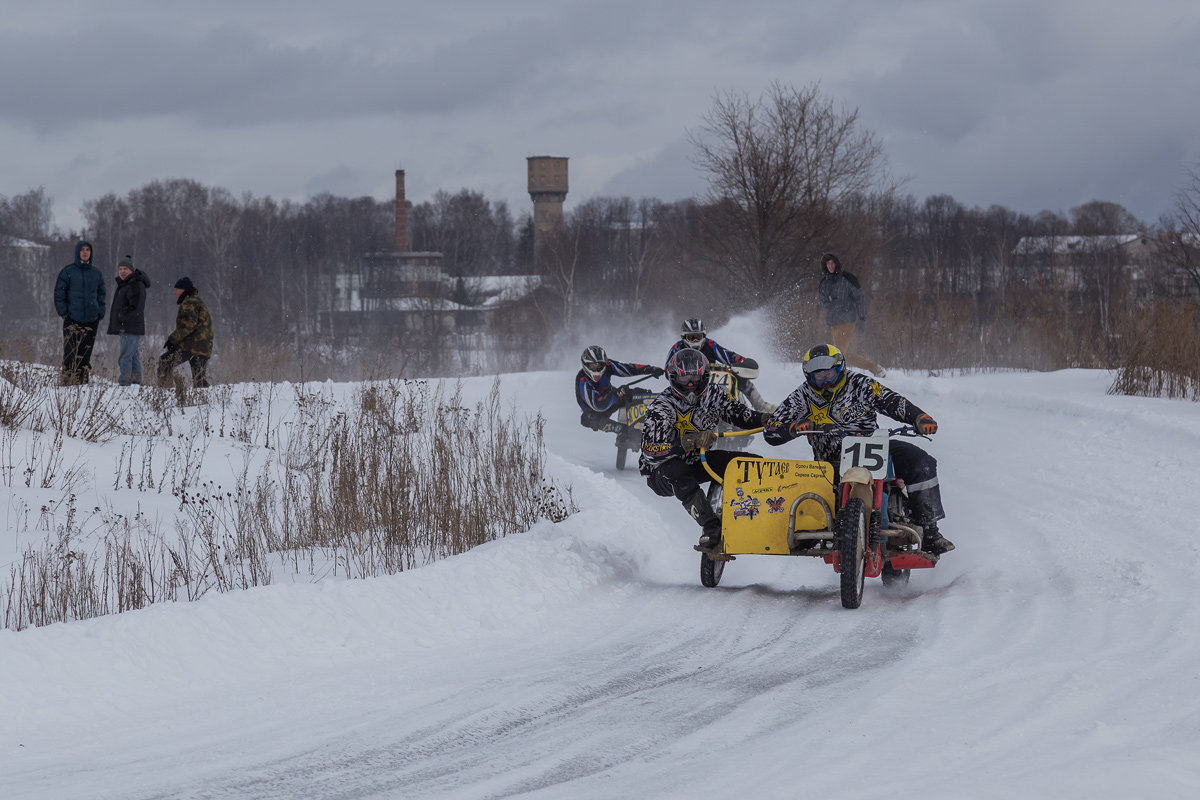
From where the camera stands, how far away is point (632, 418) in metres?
15.4

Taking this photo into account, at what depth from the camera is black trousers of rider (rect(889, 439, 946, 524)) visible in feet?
28.5

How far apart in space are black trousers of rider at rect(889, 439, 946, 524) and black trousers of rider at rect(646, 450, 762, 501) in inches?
44.6

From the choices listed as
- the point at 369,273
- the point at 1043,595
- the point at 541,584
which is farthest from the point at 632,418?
the point at 369,273

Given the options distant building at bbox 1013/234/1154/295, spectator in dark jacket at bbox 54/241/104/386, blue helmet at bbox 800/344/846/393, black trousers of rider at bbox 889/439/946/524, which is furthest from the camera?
distant building at bbox 1013/234/1154/295

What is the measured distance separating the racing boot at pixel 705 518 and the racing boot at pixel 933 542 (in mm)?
1382

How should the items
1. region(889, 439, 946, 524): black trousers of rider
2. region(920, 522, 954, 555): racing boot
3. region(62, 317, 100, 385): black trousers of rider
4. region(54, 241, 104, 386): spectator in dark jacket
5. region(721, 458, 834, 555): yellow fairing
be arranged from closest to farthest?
region(721, 458, 834, 555): yellow fairing
region(920, 522, 954, 555): racing boot
region(889, 439, 946, 524): black trousers of rider
region(62, 317, 100, 385): black trousers of rider
region(54, 241, 104, 386): spectator in dark jacket

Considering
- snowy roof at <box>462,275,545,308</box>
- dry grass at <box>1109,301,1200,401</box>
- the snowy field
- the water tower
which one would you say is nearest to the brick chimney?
snowy roof at <box>462,275,545,308</box>

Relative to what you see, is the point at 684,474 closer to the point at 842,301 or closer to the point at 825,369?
the point at 825,369

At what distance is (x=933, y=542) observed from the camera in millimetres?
8617

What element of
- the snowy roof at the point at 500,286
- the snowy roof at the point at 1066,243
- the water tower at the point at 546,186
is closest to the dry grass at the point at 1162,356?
the snowy roof at the point at 500,286

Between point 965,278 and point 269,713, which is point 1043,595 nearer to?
point 269,713

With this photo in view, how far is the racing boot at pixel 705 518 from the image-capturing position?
8883 millimetres

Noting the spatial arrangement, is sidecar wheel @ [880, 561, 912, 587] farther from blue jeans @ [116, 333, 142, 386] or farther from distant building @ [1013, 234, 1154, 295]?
distant building @ [1013, 234, 1154, 295]

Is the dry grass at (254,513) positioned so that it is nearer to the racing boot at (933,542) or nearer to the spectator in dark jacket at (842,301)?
the racing boot at (933,542)
